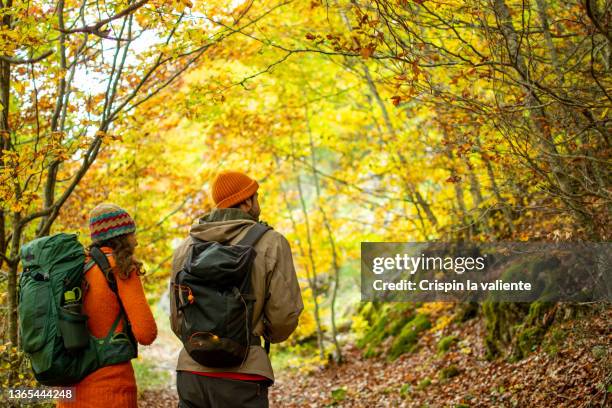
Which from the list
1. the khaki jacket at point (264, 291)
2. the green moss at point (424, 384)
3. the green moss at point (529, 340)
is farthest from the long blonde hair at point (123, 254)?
the green moss at point (424, 384)

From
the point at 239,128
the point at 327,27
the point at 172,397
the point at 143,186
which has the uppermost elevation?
the point at 327,27

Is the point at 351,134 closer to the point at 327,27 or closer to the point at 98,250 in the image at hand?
the point at 327,27

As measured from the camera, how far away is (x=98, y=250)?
3.21m

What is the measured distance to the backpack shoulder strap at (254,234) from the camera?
320 cm

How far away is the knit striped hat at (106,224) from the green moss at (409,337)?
7403 millimetres

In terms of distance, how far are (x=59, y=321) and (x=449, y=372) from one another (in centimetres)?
572

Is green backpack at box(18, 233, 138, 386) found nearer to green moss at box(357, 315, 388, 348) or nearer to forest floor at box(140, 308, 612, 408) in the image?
forest floor at box(140, 308, 612, 408)

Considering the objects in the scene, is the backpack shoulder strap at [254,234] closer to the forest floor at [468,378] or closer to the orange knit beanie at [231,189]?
the orange knit beanie at [231,189]

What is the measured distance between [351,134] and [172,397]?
6.13 meters

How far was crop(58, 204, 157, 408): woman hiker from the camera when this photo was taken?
9.94 ft

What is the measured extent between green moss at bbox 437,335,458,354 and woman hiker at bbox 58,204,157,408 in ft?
20.4

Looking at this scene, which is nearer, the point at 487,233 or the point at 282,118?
the point at 487,233

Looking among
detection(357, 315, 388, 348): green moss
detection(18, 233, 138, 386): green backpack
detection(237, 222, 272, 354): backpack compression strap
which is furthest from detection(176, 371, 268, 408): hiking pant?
detection(357, 315, 388, 348): green moss

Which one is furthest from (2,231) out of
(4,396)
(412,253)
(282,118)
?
(412,253)
